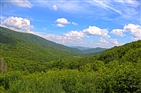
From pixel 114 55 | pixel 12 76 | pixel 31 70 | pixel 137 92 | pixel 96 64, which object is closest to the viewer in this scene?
pixel 137 92

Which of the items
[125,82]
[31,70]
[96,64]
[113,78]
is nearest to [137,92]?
[125,82]

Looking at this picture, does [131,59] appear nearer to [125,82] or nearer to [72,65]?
[72,65]

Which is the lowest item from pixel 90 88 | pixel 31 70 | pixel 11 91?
pixel 31 70

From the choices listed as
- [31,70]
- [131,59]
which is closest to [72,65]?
[31,70]

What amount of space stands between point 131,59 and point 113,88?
61.1 meters

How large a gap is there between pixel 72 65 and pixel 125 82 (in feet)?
335

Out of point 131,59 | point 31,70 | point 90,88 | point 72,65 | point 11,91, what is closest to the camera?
point 90,88

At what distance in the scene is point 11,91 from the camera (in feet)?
84.8

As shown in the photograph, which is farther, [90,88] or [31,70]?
[31,70]

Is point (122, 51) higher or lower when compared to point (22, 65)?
higher

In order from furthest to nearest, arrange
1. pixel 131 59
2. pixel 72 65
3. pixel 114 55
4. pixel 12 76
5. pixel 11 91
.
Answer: pixel 72 65 → pixel 114 55 → pixel 131 59 → pixel 12 76 → pixel 11 91

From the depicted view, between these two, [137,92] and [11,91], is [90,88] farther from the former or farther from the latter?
[11,91]

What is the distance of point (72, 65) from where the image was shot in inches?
4818

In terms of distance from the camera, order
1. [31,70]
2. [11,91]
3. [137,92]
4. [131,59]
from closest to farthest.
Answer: [137,92], [11,91], [131,59], [31,70]
